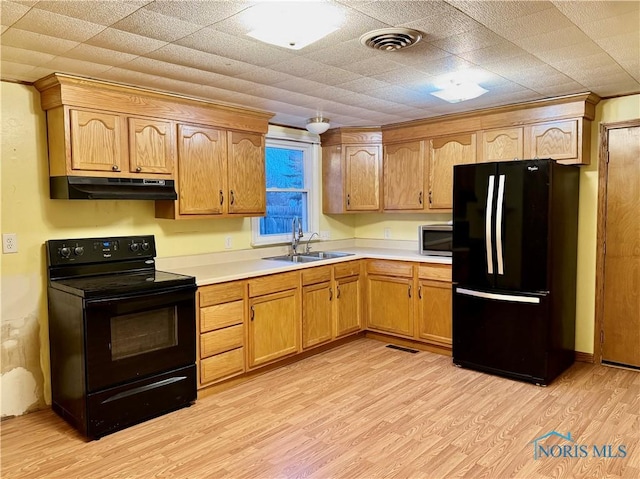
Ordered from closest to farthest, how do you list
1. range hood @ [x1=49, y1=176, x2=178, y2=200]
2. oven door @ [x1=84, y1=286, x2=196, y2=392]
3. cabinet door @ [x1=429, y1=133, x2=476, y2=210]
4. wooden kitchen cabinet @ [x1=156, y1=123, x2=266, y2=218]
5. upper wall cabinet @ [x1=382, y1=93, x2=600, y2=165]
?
oven door @ [x1=84, y1=286, x2=196, y2=392]
range hood @ [x1=49, y1=176, x2=178, y2=200]
wooden kitchen cabinet @ [x1=156, y1=123, x2=266, y2=218]
upper wall cabinet @ [x1=382, y1=93, x2=600, y2=165]
cabinet door @ [x1=429, y1=133, x2=476, y2=210]

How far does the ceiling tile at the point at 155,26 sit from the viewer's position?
2.12 m

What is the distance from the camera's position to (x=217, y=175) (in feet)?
12.6

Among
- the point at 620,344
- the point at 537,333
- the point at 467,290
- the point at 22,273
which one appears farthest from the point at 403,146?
the point at 22,273

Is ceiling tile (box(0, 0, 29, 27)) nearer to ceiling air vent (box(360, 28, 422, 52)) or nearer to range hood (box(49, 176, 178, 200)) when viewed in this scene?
range hood (box(49, 176, 178, 200))

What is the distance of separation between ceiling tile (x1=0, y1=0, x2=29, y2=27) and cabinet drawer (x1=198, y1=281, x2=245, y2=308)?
1.87 metres

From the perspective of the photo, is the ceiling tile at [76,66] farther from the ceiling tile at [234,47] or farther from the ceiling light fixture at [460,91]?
the ceiling light fixture at [460,91]

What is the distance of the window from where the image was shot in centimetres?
471

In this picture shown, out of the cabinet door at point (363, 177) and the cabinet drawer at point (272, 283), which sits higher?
the cabinet door at point (363, 177)

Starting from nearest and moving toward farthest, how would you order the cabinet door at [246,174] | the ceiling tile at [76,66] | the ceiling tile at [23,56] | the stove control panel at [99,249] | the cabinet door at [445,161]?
1. the ceiling tile at [23,56]
2. the ceiling tile at [76,66]
3. the stove control panel at [99,249]
4. the cabinet door at [246,174]
5. the cabinet door at [445,161]

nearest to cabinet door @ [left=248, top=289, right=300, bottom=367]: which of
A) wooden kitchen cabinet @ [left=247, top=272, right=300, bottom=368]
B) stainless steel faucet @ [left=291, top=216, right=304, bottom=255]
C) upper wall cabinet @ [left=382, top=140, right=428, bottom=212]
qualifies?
wooden kitchen cabinet @ [left=247, top=272, right=300, bottom=368]

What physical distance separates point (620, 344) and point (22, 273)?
175 inches

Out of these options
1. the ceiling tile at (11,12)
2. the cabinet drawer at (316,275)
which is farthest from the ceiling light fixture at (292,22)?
the cabinet drawer at (316,275)

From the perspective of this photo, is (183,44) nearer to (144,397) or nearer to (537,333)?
(144,397)

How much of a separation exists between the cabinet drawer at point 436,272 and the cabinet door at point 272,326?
1175 mm
